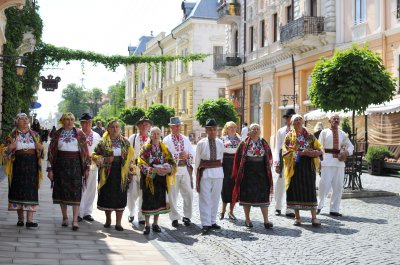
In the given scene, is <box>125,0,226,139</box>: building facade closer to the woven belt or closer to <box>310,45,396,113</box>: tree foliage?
<box>310,45,396,113</box>: tree foliage

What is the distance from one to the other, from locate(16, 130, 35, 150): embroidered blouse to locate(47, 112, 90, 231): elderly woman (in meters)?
0.30

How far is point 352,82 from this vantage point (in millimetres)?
13469

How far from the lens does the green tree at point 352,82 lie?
13.6 meters

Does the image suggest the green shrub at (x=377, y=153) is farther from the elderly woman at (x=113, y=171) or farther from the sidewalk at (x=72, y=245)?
Answer: the elderly woman at (x=113, y=171)

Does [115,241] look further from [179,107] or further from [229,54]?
[179,107]

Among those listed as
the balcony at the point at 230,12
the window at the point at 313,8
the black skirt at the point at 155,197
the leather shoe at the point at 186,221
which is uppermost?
the balcony at the point at 230,12

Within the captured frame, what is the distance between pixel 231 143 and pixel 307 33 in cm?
1735

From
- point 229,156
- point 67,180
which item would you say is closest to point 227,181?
point 229,156

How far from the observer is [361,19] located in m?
24.4

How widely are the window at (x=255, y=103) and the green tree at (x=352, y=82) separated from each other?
2039 cm

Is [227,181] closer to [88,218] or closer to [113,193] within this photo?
[113,193]

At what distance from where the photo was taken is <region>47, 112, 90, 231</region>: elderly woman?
8.76 m

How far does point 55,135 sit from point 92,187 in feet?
4.45

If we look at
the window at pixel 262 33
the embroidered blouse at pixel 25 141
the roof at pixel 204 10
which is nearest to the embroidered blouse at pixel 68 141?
the embroidered blouse at pixel 25 141
